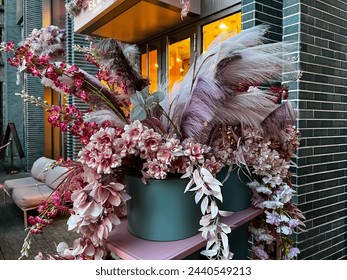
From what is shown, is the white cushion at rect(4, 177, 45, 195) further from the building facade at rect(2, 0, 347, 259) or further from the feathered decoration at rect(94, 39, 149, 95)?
the feathered decoration at rect(94, 39, 149, 95)

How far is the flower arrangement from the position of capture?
655 millimetres

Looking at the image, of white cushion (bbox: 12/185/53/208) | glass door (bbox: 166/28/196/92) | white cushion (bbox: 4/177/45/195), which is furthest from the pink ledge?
white cushion (bbox: 4/177/45/195)

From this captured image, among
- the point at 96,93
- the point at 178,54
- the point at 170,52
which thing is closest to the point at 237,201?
the point at 96,93

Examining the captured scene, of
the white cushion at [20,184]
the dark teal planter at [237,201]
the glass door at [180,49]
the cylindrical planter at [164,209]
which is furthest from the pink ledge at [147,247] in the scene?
the white cushion at [20,184]

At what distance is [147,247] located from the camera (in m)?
0.69

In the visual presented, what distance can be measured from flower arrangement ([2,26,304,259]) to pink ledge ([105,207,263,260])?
0.11 feet

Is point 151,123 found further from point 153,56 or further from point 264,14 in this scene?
point 153,56

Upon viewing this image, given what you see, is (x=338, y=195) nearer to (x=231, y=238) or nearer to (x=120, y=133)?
(x=231, y=238)

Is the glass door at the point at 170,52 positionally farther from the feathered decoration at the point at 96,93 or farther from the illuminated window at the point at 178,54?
the feathered decoration at the point at 96,93

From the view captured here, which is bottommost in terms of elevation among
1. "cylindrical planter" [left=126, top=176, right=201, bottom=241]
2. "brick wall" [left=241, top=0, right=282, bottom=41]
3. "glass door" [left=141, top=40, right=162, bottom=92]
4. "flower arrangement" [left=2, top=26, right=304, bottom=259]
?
"cylindrical planter" [left=126, top=176, right=201, bottom=241]

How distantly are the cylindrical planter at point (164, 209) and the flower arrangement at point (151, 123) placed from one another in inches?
1.3

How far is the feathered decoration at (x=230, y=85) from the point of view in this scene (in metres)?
0.70

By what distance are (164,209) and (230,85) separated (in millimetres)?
369

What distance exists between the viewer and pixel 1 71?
773 centimetres
